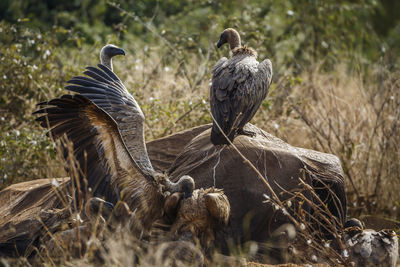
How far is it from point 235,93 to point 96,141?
1.43 m

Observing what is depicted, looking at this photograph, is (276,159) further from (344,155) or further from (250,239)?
(344,155)

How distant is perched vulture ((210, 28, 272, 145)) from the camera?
523cm

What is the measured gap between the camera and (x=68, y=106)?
4.38 metres

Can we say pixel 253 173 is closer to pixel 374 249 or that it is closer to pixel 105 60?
pixel 374 249

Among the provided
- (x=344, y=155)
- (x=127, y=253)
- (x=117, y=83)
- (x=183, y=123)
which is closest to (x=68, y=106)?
(x=117, y=83)

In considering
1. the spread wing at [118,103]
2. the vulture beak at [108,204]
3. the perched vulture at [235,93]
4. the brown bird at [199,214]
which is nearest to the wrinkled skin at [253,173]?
the perched vulture at [235,93]

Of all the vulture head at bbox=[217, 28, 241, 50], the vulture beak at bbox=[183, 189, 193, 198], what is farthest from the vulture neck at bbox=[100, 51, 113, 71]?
the vulture beak at bbox=[183, 189, 193, 198]

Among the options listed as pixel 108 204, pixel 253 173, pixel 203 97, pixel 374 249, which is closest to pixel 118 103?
pixel 108 204

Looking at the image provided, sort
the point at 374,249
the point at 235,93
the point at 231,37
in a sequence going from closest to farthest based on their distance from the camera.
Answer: the point at 374,249 < the point at 235,93 < the point at 231,37

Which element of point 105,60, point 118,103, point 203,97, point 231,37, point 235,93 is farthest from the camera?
point 203,97

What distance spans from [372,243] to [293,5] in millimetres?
8065

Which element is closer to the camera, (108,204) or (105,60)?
(108,204)

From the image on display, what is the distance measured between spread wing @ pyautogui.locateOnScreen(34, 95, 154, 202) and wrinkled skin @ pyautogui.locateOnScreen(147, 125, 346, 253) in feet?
2.62

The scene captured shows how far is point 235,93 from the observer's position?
210 inches
